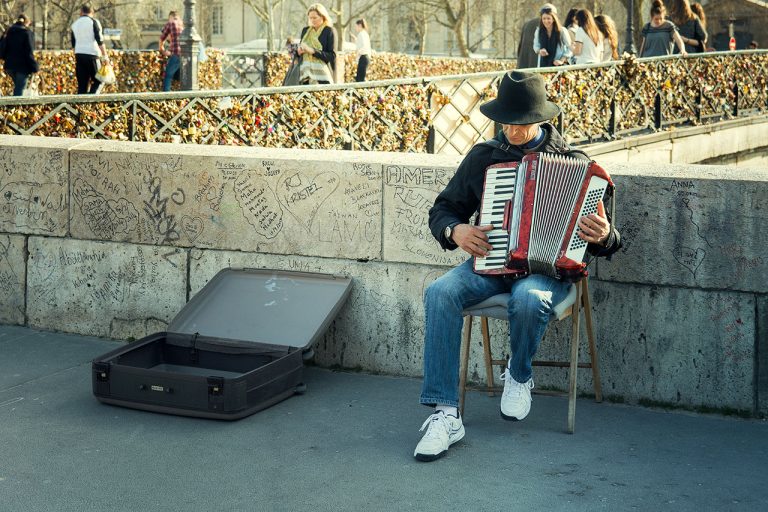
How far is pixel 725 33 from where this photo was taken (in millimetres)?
52438

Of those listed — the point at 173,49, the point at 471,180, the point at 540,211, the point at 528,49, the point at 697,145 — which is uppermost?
the point at 173,49

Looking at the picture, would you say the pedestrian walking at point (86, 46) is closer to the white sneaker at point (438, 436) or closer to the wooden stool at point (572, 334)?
the wooden stool at point (572, 334)

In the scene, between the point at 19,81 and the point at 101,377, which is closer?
the point at 101,377

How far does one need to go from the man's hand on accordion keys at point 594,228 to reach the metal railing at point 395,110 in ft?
14.8

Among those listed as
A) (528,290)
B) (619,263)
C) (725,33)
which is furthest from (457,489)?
(725,33)

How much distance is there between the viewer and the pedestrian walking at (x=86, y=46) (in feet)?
57.0

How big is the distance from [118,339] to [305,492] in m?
2.56

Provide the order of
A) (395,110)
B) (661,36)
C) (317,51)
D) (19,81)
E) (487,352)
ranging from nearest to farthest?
(487,352), (395,110), (317,51), (661,36), (19,81)

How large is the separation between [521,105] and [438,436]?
1442 mm

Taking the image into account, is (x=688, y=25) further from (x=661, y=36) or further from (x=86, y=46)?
(x=86, y=46)

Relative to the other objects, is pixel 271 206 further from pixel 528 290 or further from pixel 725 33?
pixel 725 33

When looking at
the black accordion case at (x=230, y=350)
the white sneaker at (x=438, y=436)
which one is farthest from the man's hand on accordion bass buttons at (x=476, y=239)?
the black accordion case at (x=230, y=350)

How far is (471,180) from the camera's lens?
4.94 meters

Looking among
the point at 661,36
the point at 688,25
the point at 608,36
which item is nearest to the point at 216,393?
the point at 608,36
